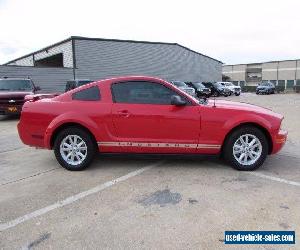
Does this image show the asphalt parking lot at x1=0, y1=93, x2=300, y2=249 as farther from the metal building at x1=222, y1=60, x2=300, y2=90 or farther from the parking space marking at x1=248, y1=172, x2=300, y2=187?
the metal building at x1=222, y1=60, x2=300, y2=90

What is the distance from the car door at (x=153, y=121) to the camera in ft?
17.1

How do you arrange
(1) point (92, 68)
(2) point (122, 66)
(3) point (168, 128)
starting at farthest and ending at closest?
(2) point (122, 66) < (1) point (92, 68) < (3) point (168, 128)

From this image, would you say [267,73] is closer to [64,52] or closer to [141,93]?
[64,52]

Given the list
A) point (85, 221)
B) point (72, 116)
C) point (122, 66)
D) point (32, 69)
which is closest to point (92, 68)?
point (122, 66)

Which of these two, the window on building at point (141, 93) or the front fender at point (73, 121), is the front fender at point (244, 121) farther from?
the front fender at point (73, 121)

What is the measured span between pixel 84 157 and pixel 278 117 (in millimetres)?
3331

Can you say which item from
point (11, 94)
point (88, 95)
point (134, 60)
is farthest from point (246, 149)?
point (134, 60)

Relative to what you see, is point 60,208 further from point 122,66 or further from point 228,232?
point 122,66

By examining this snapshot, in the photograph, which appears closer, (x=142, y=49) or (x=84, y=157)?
(x=84, y=157)

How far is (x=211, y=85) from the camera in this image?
34.8 meters

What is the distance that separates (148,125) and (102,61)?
2570 centimetres

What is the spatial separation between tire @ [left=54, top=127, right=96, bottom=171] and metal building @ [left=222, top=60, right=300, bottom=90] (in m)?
68.0

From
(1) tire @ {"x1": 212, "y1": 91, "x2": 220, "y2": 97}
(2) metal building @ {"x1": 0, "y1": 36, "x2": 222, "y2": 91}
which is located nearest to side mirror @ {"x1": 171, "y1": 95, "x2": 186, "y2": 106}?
(2) metal building @ {"x1": 0, "y1": 36, "x2": 222, "y2": 91}

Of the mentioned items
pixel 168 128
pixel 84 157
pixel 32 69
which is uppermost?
pixel 32 69
